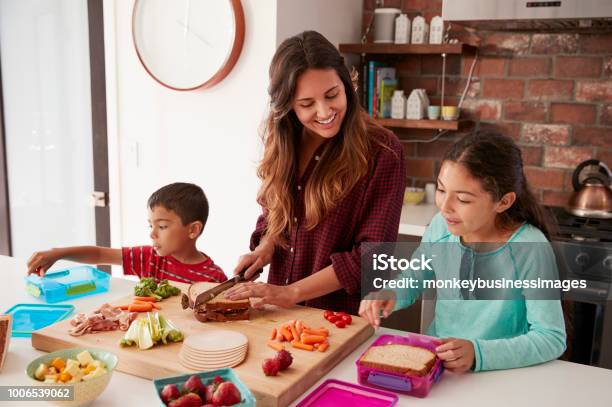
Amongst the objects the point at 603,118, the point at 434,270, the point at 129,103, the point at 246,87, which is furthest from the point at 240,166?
the point at 603,118

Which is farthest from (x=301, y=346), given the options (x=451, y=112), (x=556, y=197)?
(x=556, y=197)

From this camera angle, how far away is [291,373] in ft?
4.05

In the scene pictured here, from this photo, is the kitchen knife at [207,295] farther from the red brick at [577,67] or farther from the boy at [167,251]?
the red brick at [577,67]

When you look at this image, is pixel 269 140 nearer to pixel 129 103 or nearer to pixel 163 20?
pixel 163 20

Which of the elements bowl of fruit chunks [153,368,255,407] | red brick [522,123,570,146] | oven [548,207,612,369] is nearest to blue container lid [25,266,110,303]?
bowl of fruit chunks [153,368,255,407]

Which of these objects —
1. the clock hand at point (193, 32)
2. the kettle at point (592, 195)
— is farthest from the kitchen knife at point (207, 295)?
the kettle at point (592, 195)

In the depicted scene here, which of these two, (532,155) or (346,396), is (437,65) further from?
(346,396)

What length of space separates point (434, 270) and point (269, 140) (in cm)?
62

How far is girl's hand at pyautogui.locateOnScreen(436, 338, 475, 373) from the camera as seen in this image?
50.4 inches

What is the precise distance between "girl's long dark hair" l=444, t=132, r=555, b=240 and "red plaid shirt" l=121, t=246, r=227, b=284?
82 centimetres

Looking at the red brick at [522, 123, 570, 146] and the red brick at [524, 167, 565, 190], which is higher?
the red brick at [522, 123, 570, 146]

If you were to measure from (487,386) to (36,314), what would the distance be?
1.15m

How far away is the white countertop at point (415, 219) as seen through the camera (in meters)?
2.63

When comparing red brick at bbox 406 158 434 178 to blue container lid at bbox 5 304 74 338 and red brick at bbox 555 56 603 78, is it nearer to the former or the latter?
red brick at bbox 555 56 603 78
